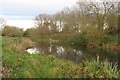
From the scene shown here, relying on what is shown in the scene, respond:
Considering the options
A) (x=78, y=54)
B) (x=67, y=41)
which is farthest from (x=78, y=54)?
(x=67, y=41)

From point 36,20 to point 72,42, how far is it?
25615 mm

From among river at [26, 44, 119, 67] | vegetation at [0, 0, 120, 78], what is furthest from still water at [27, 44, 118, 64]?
vegetation at [0, 0, 120, 78]

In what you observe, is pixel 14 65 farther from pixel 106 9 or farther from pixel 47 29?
pixel 47 29

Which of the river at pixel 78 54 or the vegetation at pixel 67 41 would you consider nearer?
the vegetation at pixel 67 41

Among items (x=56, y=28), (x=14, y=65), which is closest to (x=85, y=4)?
(x=56, y=28)

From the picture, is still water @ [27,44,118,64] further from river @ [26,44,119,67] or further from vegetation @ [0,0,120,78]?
vegetation @ [0,0,120,78]

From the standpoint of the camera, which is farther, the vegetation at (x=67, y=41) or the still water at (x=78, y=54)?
the still water at (x=78, y=54)

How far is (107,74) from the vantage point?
301 inches

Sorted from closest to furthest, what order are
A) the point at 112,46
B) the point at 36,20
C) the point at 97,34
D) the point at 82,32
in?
1. the point at 112,46
2. the point at 97,34
3. the point at 82,32
4. the point at 36,20

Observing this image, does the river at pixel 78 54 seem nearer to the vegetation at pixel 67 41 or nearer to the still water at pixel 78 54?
the still water at pixel 78 54

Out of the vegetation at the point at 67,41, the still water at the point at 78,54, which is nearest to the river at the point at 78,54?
the still water at the point at 78,54

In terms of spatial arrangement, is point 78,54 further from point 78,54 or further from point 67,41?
point 67,41

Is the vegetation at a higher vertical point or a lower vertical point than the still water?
higher

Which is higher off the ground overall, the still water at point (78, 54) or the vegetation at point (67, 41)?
the vegetation at point (67, 41)
